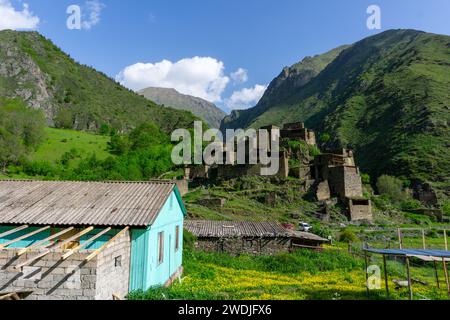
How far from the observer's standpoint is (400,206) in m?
55.8

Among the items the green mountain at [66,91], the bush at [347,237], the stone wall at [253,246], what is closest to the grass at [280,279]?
the stone wall at [253,246]

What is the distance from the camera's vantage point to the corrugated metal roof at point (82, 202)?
Answer: 10773 millimetres

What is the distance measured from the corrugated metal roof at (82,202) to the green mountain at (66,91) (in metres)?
77.9

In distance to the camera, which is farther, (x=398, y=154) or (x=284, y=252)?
(x=398, y=154)

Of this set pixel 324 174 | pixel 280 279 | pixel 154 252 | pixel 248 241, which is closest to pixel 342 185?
pixel 324 174

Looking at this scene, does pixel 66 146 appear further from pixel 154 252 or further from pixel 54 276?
pixel 54 276

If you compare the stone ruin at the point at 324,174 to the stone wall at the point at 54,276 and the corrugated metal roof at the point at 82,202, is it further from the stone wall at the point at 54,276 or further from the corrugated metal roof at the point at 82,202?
the stone wall at the point at 54,276

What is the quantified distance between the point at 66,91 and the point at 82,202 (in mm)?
106182

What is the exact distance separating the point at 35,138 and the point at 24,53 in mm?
60310

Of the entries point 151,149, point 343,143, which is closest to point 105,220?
point 151,149

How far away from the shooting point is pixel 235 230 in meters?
23.4

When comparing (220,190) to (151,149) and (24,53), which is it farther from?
(24,53)

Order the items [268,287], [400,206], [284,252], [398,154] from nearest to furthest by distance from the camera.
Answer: [268,287]
[284,252]
[400,206]
[398,154]

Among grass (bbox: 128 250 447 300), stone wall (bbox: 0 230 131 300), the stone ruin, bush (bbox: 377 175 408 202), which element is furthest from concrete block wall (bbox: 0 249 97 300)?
bush (bbox: 377 175 408 202)
